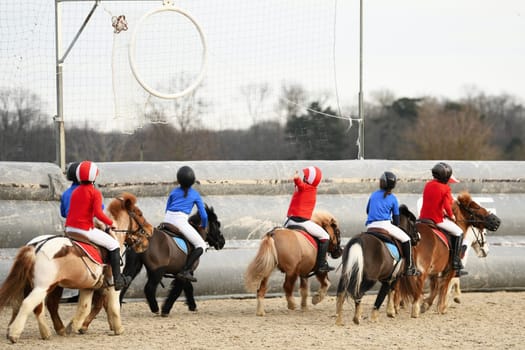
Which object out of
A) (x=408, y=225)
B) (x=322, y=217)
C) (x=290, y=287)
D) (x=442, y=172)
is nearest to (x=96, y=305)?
(x=290, y=287)

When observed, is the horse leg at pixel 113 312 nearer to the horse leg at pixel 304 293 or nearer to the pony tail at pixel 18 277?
the pony tail at pixel 18 277

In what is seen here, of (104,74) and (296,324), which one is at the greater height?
(104,74)

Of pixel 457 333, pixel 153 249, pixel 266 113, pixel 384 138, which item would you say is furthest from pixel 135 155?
pixel 384 138

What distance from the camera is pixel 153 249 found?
1289 cm

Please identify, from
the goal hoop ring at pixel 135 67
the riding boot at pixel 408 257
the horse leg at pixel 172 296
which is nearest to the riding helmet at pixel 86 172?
the horse leg at pixel 172 296

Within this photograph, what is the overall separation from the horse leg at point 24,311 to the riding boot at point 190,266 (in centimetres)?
314

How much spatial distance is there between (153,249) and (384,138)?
40899mm

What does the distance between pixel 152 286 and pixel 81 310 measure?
5.51ft

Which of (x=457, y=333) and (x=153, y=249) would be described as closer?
(x=457, y=333)

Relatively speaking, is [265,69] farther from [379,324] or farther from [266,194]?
[379,324]

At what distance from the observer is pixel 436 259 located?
13.8m

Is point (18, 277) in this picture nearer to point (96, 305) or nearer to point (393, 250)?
point (96, 305)

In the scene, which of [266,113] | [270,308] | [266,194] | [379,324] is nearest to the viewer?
[379,324]

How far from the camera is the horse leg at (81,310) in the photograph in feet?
37.6
